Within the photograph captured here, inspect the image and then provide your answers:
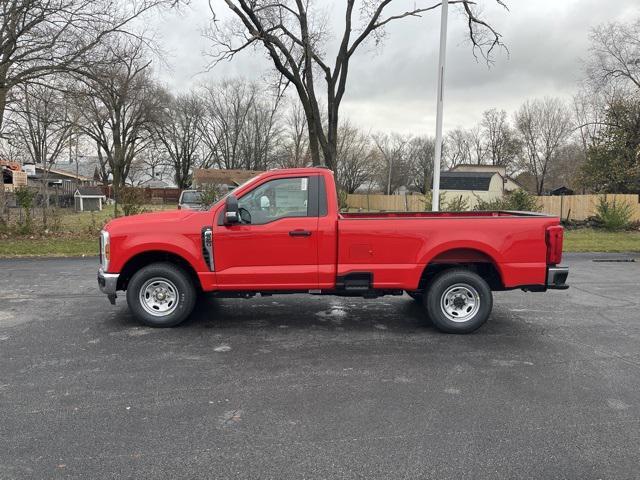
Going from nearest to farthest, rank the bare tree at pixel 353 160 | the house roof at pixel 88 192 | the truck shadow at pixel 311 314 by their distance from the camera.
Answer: the truck shadow at pixel 311 314 < the house roof at pixel 88 192 < the bare tree at pixel 353 160

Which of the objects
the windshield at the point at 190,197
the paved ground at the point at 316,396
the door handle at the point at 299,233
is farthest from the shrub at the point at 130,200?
the door handle at the point at 299,233

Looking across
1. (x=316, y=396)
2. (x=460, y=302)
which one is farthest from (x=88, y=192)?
(x=316, y=396)

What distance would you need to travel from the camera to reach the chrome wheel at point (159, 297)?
598cm

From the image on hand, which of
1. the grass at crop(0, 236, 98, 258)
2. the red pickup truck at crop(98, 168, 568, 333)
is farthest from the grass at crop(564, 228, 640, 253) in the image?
the grass at crop(0, 236, 98, 258)

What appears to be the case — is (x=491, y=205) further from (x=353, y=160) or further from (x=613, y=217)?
(x=353, y=160)

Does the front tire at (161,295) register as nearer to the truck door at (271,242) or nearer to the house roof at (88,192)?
the truck door at (271,242)

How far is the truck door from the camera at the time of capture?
5.80 m

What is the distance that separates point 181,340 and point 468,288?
11.7ft

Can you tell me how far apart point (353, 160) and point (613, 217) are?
171ft

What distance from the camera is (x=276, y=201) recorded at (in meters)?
5.94

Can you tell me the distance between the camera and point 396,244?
582 centimetres

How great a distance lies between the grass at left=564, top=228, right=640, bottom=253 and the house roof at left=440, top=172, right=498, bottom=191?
1182 inches

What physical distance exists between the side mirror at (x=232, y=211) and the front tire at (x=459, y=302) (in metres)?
2.57

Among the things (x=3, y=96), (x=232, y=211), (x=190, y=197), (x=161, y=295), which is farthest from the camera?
(x=190, y=197)
